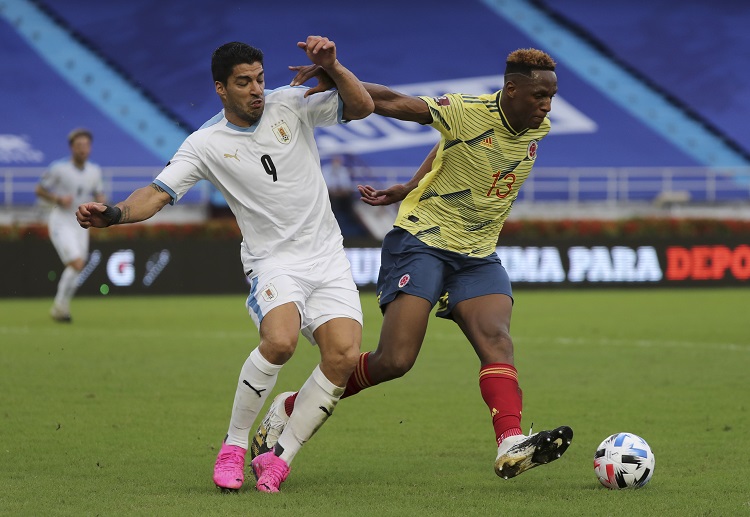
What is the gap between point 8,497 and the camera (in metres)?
5.44

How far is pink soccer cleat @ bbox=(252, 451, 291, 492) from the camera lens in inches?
224

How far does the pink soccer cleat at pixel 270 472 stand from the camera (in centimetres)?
568

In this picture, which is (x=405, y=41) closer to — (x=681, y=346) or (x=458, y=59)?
(x=458, y=59)

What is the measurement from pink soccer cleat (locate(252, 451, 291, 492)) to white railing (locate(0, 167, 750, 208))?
2055 cm

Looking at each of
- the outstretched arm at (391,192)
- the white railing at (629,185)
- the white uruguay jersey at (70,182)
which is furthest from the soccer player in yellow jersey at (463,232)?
the white railing at (629,185)

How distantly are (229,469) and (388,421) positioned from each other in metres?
2.52

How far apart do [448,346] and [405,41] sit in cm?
2157

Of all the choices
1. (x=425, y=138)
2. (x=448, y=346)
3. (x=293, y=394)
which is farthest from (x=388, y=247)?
(x=425, y=138)

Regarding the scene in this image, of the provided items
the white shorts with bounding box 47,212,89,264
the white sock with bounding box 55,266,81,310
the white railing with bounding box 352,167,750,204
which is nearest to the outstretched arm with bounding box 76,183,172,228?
the white sock with bounding box 55,266,81,310

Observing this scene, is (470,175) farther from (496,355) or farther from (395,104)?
(496,355)

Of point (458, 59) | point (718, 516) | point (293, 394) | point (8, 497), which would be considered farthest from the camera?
point (458, 59)

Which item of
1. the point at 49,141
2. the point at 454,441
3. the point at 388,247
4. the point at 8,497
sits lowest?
the point at 8,497

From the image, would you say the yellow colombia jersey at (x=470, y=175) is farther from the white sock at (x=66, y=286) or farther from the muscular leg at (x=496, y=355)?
the white sock at (x=66, y=286)

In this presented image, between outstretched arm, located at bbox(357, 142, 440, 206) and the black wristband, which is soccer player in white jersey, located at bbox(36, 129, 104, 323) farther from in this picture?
the black wristband
